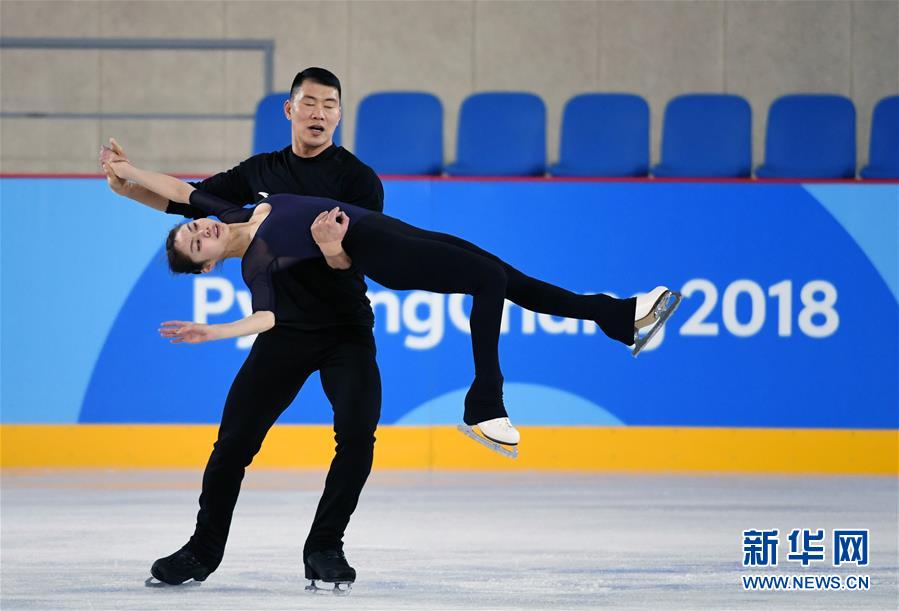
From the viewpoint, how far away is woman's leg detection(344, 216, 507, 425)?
161 inches

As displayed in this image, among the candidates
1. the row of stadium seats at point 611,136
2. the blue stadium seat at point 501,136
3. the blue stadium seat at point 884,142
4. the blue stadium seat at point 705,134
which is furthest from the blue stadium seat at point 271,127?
the blue stadium seat at point 884,142

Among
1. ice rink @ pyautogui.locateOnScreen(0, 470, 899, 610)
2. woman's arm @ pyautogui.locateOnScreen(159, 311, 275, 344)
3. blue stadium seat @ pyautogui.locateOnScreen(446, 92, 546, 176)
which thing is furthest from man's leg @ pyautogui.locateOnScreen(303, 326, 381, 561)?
blue stadium seat @ pyautogui.locateOnScreen(446, 92, 546, 176)

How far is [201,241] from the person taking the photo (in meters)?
4.15

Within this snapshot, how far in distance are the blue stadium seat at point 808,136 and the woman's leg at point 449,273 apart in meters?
4.54

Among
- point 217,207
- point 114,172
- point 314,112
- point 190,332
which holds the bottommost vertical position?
point 190,332

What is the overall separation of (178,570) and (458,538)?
4.76 ft

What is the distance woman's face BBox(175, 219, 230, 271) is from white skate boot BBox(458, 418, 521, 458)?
919 millimetres

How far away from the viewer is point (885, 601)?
14.1ft

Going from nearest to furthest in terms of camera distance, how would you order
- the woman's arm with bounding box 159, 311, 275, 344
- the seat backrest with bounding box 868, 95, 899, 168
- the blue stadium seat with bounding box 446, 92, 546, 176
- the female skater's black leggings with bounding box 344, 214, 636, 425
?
the woman's arm with bounding box 159, 311, 275, 344 → the female skater's black leggings with bounding box 344, 214, 636, 425 → the blue stadium seat with bounding box 446, 92, 546, 176 → the seat backrest with bounding box 868, 95, 899, 168

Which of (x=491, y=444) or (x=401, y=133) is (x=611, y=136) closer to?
(x=401, y=133)

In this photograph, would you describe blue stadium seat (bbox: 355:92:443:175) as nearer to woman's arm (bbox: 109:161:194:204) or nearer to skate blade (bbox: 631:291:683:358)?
woman's arm (bbox: 109:161:194:204)

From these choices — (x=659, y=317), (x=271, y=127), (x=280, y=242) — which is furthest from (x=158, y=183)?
(x=271, y=127)

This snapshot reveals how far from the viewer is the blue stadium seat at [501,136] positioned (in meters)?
8.20

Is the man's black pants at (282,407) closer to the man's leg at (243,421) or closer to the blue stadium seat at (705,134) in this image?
the man's leg at (243,421)
